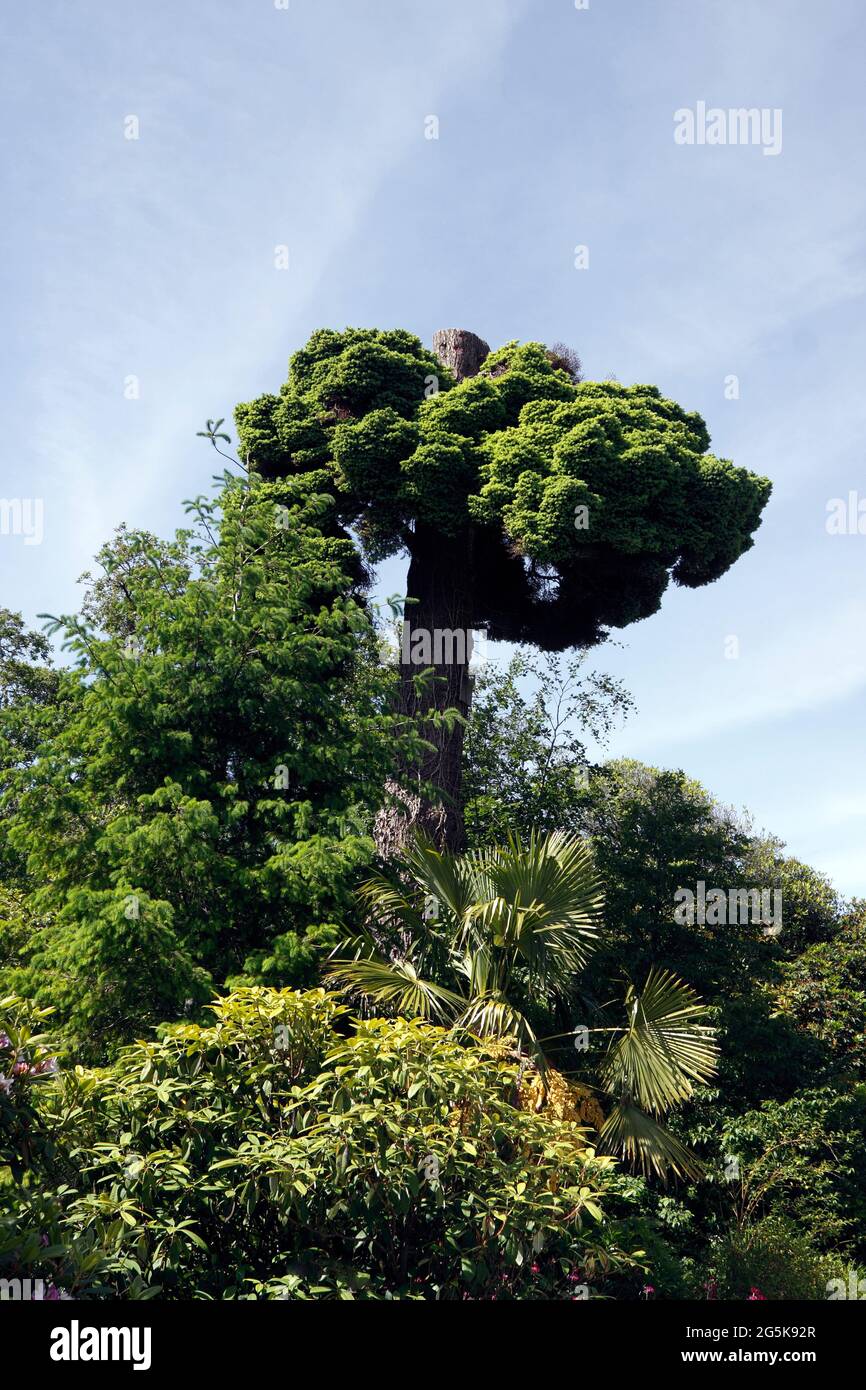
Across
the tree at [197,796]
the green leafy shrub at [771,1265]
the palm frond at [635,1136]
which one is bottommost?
the green leafy shrub at [771,1265]

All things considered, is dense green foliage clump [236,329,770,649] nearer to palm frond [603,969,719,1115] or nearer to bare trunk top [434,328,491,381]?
bare trunk top [434,328,491,381]

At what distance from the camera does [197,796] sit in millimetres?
10398

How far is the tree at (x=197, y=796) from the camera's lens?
9297 millimetres

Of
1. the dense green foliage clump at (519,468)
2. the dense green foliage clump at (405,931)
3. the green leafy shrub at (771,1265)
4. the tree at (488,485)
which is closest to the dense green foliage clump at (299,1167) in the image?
the dense green foliage clump at (405,931)

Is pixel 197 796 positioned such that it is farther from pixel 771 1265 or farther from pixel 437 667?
pixel 771 1265

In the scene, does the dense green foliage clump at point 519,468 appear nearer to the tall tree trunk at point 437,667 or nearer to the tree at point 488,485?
the tree at point 488,485

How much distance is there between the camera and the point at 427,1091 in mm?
6109

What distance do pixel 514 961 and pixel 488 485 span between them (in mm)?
6554

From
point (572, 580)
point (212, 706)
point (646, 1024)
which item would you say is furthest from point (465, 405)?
point (646, 1024)

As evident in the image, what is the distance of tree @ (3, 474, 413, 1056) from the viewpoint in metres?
9.30

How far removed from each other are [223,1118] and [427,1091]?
3.92 feet

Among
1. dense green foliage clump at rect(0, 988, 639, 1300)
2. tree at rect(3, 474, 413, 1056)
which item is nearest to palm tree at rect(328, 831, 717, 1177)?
tree at rect(3, 474, 413, 1056)

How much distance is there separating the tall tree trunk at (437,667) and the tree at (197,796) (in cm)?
256
